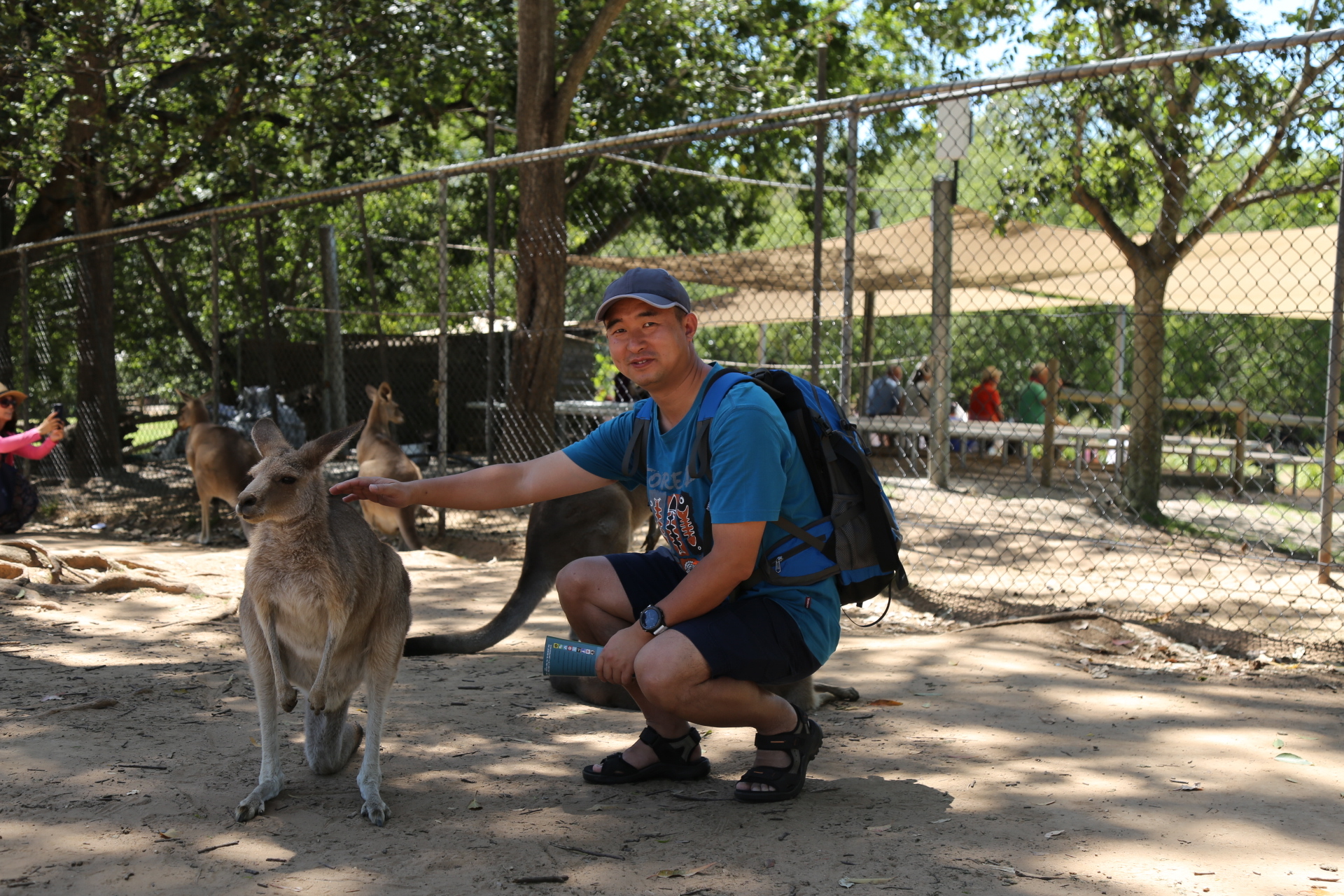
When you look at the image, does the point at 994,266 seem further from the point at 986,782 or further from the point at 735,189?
the point at 986,782

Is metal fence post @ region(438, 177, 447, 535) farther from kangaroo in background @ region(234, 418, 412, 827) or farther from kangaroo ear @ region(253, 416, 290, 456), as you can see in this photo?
kangaroo in background @ region(234, 418, 412, 827)

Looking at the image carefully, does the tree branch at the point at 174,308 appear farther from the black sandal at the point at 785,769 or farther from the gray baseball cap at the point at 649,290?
the black sandal at the point at 785,769

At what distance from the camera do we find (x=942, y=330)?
6.65 meters

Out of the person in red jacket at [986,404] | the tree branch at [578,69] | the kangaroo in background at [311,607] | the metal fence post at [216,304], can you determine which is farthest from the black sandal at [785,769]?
the person in red jacket at [986,404]

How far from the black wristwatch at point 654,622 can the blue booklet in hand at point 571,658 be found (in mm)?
183

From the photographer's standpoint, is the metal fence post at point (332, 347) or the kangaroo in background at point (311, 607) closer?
the kangaroo in background at point (311, 607)

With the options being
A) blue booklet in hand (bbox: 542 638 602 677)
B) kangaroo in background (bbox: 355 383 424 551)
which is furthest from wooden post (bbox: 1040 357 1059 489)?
blue booklet in hand (bbox: 542 638 602 677)

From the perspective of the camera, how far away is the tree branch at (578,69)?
761 cm

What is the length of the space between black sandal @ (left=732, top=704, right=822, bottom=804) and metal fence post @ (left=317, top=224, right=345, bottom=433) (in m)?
6.84

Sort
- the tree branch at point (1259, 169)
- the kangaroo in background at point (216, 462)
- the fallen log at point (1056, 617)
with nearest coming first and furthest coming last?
1. the fallen log at point (1056, 617)
2. the tree branch at point (1259, 169)
3. the kangaroo in background at point (216, 462)

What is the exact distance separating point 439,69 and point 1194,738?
9.19 meters

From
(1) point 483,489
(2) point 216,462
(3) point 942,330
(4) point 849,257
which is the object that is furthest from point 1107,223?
(2) point 216,462

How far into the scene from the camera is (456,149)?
18.4 meters

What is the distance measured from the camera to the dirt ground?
7.14 feet
